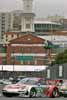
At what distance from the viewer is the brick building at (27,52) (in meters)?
153

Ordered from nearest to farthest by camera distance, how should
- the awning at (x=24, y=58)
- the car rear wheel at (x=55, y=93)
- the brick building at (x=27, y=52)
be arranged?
the car rear wheel at (x=55, y=93) < the awning at (x=24, y=58) < the brick building at (x=27, y=52)

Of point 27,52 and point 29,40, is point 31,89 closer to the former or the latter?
point 27,52

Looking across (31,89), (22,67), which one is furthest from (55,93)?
(22,67)

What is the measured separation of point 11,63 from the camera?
153625 millimetres

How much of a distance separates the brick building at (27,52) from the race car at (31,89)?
11646 centimetres

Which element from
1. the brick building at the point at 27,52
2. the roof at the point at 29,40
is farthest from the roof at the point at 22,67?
the roof at the point at 29,40

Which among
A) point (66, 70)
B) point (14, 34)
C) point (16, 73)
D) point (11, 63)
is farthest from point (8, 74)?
point (66, 70)

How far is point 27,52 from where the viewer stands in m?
154

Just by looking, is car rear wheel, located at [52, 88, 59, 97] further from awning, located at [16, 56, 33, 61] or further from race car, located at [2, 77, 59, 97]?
awning, located at [16, 56, 33, 61]

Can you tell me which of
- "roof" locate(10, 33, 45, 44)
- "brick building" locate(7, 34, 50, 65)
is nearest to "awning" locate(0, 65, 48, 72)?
"brick building" locate(7, 34, 50, 65)

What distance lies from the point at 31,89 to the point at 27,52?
121 meters

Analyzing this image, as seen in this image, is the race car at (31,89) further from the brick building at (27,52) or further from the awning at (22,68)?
the brick building at (27,52)

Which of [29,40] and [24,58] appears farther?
[29,40]

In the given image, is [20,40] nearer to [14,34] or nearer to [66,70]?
[14,34]
